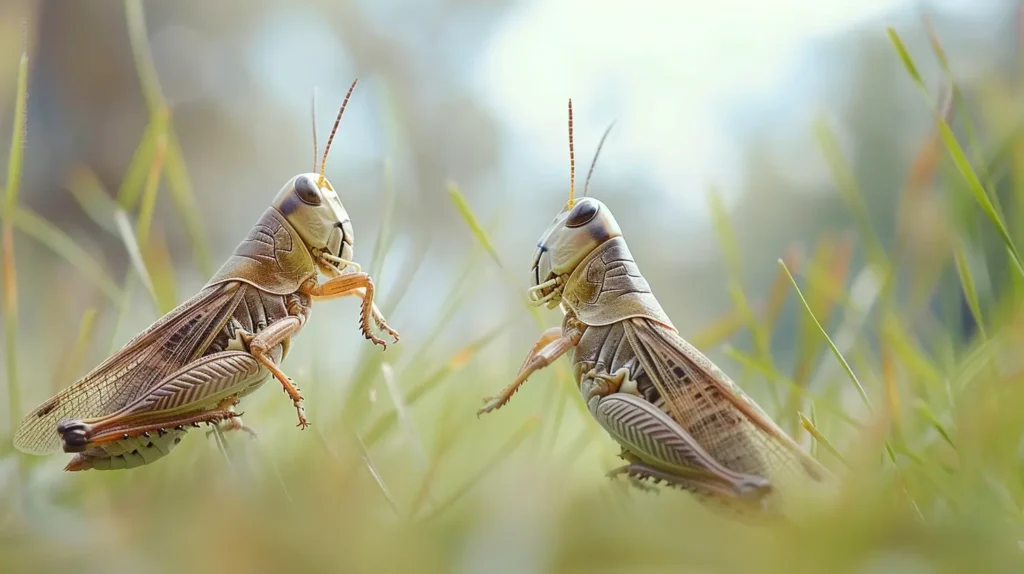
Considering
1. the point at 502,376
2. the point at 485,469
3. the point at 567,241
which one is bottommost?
the point at 502,376

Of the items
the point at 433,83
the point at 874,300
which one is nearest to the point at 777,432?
the point at 874,300

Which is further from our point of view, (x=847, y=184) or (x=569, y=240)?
(x=847, y=184)

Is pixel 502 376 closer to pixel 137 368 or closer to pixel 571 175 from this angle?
pixel 571 175

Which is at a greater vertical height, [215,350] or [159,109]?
[159,109]

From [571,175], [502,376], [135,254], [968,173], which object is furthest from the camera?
[502,376]

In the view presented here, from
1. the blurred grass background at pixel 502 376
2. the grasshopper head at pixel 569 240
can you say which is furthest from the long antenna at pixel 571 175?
the blurred grass background at pixel 502 376

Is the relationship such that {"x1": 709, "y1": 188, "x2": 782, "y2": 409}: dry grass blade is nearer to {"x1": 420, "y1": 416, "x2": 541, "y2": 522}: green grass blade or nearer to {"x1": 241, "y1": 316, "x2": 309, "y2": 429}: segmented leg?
{"x1": 420, "y1": 416, "x2": 541, "y2": 522}: green grass blade

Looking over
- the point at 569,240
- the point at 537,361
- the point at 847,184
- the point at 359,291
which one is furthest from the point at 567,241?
the point at 847,184
